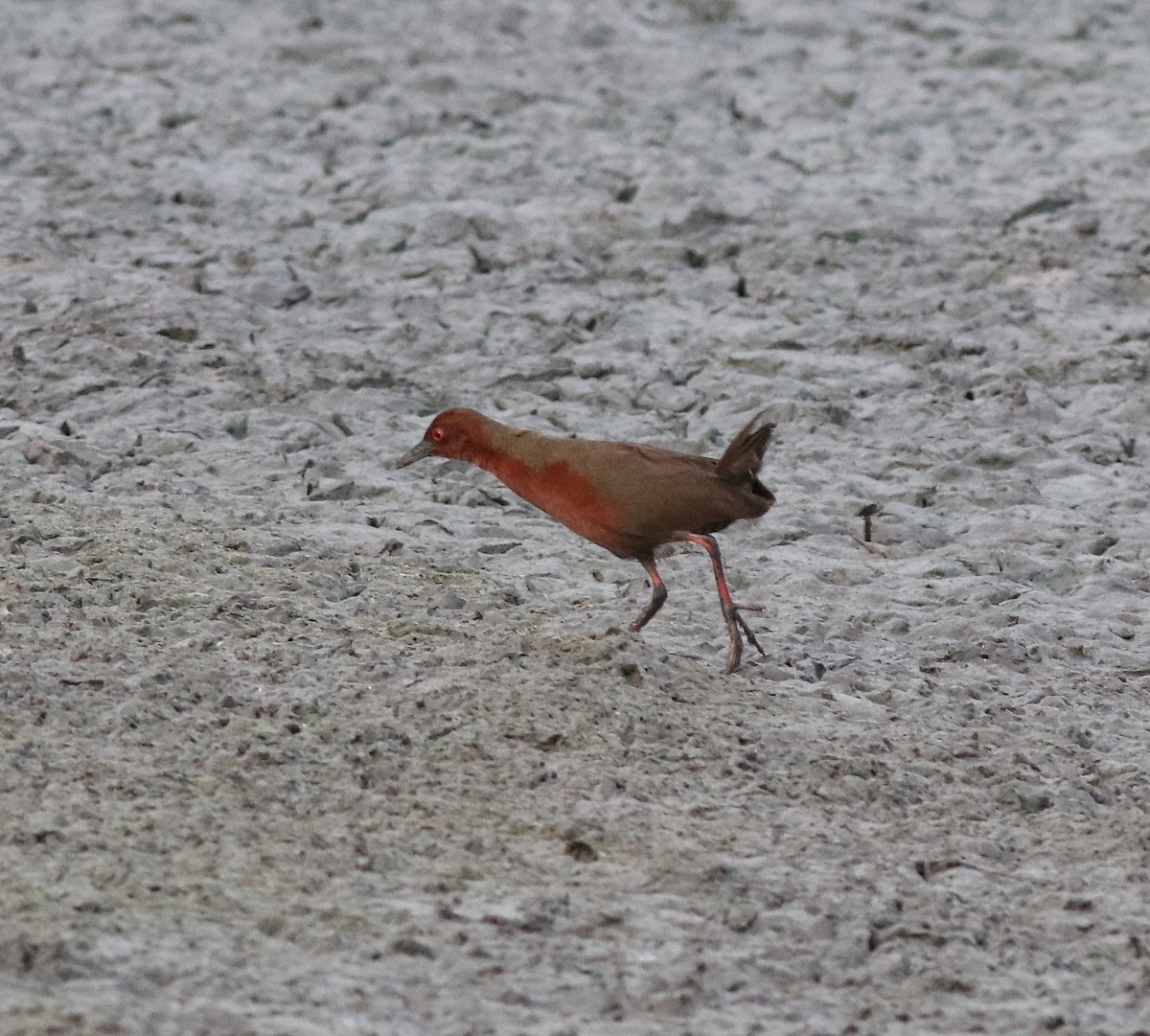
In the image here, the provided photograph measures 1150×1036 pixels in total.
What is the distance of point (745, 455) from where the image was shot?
5.49m

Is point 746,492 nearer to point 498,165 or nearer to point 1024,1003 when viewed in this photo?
point 1024,1003

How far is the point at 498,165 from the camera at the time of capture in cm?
1038

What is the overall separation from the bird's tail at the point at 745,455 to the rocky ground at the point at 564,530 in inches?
21.2

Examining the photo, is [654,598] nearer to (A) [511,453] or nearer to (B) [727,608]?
(B) [727,608]

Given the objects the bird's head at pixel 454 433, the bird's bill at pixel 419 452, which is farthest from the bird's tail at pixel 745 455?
the bird's bill at pixel 419 452

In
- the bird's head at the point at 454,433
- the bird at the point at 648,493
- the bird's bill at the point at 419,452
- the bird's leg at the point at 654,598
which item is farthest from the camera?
the bird's bill at the point at 419,452

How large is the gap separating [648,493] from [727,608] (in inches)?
15.5

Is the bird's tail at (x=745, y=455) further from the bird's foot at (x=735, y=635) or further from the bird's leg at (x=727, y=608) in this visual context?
the bird's foot at (x=735, y=635)

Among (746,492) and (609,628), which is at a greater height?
(746,492)

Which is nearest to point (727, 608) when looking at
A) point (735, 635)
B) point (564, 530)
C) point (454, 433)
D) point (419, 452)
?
point (735, 635)

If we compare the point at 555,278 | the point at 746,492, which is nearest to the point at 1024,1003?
the point at 746,492

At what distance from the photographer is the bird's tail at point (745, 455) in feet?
17.9

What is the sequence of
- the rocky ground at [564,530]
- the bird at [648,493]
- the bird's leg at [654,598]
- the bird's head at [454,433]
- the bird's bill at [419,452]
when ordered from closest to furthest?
the rocky ground at [564,530]
the bird at [648,493]
the bird's leg at [654,598]
the bird's head at [454,433]
the bird's bill at [419,452]

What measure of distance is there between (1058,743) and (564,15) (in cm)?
831
